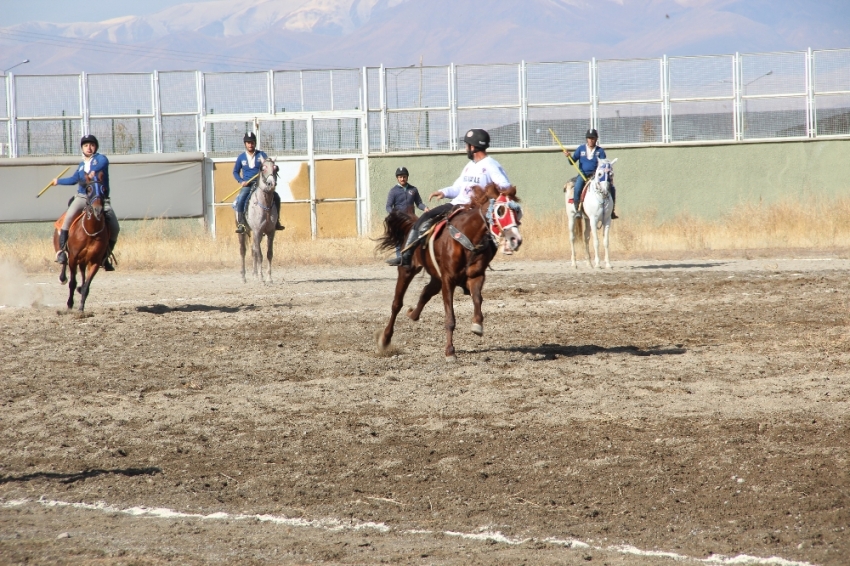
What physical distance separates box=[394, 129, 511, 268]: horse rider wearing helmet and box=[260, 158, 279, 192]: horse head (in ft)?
26.9

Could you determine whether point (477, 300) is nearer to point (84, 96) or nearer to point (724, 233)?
point (724, 233)

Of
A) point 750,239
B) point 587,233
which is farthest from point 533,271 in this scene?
point 750,239

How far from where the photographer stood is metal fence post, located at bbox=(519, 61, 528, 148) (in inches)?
1267

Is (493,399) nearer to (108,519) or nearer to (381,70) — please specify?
(108,519)

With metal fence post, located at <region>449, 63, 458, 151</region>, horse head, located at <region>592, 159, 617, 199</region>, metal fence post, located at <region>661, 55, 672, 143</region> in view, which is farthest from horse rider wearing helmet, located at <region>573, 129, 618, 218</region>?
metal fence post, located at <region>449, 63, 458, 151</region>

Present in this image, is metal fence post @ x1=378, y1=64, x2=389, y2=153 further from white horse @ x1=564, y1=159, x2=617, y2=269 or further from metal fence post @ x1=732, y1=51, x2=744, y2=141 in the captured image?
white horse @ x1=564, y1=159, x2=617, y2=269

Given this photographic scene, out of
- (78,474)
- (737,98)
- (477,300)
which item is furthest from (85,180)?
(737,98)

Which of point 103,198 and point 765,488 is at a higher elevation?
point 103,198

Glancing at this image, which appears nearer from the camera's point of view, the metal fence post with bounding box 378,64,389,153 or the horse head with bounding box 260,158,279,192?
the horse head with bounding box 260,158,279,192

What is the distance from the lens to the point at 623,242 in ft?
86.3

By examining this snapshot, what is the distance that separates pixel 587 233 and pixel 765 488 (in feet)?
51.2

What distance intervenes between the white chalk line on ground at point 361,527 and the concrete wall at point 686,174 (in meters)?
24.5

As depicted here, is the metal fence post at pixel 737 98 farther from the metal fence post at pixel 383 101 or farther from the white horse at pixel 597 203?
the white horse at pixel 597 203

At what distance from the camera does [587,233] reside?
2147 centimetres
